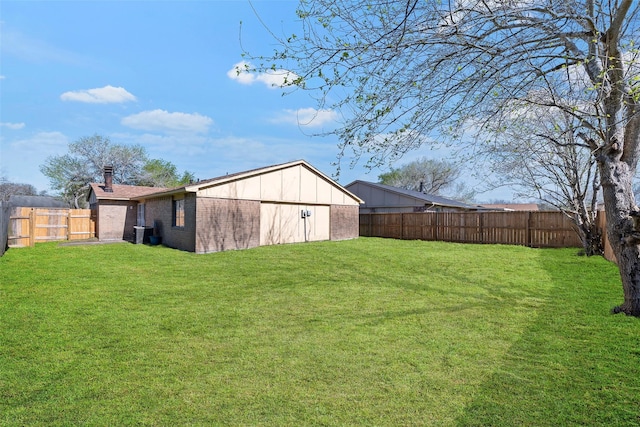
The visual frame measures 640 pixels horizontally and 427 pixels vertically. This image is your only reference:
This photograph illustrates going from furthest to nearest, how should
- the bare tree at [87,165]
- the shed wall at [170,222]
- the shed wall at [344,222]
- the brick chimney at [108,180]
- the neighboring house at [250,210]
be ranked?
the bare tree at [87,165] < the brick chimney at [108,180] < the shed wall at [344,222] < the neighboring house at [250,210] < the shed wall at [170,222]

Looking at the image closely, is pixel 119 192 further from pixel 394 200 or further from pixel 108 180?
pixel 394 200

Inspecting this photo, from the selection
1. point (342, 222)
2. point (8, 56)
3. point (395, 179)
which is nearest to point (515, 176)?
point (342, 222)

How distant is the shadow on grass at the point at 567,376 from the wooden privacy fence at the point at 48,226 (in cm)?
1730

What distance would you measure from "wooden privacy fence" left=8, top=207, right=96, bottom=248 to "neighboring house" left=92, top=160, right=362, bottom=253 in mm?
1130

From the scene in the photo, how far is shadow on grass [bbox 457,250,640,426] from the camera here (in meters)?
2.41

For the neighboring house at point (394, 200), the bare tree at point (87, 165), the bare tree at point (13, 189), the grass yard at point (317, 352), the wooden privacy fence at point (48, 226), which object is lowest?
the grass yard at point (317, 352)

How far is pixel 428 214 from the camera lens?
62.0ft

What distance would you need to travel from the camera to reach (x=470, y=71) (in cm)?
432

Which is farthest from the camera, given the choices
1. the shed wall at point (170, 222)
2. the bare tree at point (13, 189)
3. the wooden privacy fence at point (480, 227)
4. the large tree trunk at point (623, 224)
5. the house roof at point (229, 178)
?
the bare tree at point (13, 189)

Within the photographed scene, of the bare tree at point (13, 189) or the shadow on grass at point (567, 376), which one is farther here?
the bare tree at point (13, 189)

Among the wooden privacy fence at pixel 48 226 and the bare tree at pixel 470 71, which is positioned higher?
the bare tree at pixel 470 71

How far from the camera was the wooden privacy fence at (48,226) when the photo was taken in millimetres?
13883

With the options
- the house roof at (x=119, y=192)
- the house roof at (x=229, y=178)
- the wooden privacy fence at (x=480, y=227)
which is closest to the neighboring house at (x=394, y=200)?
the wooden privacy fence at (x=480, y=227)

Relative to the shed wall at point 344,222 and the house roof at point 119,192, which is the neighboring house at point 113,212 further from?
the shed wall at point 344,222
